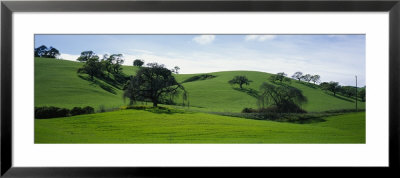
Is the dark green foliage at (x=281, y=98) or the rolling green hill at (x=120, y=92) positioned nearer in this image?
the rolling green hill at (x=120, y=92)

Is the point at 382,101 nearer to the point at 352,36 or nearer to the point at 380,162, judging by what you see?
the point at 380,162

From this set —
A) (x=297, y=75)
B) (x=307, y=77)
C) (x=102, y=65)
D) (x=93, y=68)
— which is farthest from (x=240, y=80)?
(x=93, y=68)

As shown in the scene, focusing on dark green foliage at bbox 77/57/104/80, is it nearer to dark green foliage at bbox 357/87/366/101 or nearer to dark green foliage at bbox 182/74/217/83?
dark green foliage at bbox 182/74/217/83

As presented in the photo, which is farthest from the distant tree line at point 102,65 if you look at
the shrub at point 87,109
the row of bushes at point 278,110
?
the row of bushes at point 278,110

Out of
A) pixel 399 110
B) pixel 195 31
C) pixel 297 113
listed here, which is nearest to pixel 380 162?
pixel 399 110

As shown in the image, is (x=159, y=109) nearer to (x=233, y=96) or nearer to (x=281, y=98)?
(x=233, y=96)

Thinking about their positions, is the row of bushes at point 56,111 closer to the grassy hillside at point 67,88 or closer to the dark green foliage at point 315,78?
the grassy hillside at point 67,88

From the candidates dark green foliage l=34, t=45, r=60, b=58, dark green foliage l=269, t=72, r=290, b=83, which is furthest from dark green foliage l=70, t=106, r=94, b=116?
dark green foliage l=269, t=72, r=290, b=83
